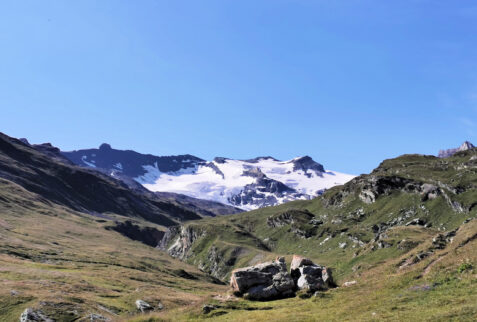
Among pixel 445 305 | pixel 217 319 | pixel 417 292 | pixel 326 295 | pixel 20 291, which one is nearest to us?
pixel 445 305

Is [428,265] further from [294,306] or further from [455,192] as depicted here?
[455,192]

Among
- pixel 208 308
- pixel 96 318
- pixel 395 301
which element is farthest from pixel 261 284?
pixel 96 318

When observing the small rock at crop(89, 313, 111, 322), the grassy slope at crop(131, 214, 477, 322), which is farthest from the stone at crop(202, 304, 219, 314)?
the small rock at crop(89, 313, 111, 322)

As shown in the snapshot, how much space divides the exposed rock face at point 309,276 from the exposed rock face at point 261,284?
155 cm

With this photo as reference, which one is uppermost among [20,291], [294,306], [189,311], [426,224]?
[426,224]

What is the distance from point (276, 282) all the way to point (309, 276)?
13.7 ft

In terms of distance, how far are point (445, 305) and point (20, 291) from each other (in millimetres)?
65925

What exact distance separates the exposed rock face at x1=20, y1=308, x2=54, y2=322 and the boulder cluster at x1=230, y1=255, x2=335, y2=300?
1077 inches

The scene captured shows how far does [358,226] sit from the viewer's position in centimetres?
19738

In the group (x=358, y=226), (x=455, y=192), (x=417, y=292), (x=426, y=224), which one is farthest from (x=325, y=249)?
(x=417, y=292)

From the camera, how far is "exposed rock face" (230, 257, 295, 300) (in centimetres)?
4950

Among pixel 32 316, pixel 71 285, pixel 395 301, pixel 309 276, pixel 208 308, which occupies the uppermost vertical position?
pixel 395 301

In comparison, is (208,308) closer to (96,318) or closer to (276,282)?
(276,282)

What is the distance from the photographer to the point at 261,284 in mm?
50688
